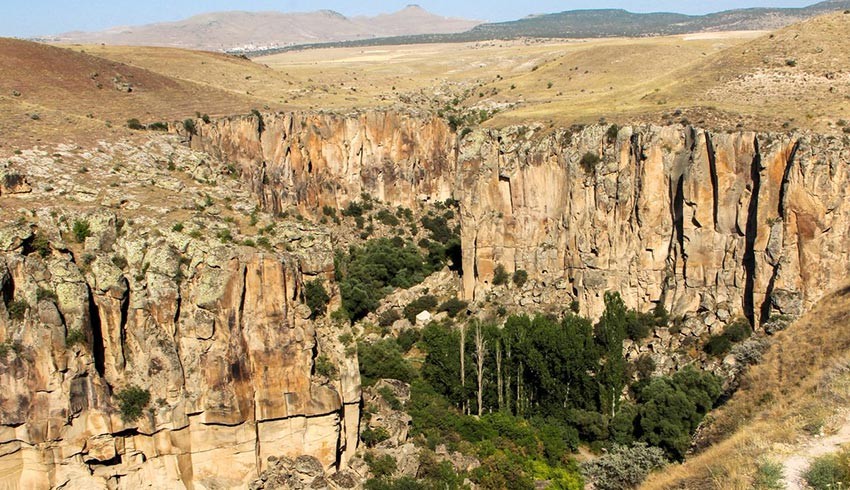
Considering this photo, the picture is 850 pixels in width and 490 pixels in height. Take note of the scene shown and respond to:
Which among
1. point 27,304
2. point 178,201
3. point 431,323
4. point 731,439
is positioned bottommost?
point 431,323

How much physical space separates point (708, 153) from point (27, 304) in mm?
35960

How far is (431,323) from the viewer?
1988 inches

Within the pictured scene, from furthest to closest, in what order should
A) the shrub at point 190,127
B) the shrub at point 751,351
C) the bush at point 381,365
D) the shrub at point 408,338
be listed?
1. the shrub at point 190,127
2. the shrub at point 408,338
3. the bush at point 381,365
4. the shrub at point 751,351

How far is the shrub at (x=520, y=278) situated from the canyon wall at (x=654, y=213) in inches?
30.5

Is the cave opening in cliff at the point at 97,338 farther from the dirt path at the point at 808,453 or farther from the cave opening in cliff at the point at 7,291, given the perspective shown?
the dirt path at the point at 808,453

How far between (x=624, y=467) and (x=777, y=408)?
32.9ft

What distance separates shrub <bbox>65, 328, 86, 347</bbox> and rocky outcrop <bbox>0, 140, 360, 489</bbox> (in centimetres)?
4

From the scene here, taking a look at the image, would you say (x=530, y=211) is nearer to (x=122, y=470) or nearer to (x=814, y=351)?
(x=814, y=351)

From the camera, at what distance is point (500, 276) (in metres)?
54.0

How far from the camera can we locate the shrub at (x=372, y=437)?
32.2 metres

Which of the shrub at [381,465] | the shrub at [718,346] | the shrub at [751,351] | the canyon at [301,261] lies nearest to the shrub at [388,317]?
the canyon at [301,261]

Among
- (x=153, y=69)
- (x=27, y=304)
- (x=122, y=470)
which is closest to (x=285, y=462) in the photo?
(x=122, y=470)

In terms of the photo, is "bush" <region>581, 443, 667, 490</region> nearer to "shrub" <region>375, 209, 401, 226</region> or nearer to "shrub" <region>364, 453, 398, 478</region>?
"shrub" <region>364, 453, 398, 478</region>

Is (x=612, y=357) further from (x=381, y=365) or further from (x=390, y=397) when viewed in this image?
(x=390, y=397)
